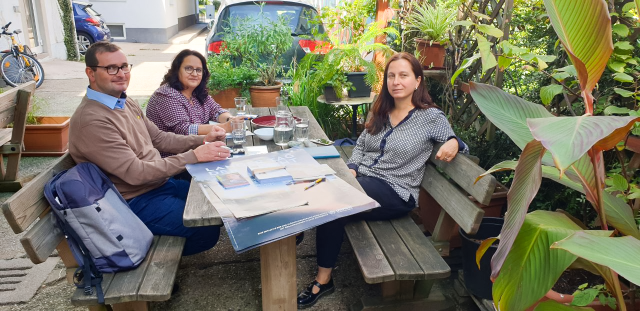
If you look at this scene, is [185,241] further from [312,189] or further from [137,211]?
[312,189]

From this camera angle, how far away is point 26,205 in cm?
179

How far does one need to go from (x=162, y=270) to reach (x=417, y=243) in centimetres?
123

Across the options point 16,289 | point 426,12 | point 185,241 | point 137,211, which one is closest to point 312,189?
point 185,241

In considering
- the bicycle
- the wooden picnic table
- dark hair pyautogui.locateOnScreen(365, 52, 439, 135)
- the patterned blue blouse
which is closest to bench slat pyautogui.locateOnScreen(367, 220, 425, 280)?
the patterned blue blouse

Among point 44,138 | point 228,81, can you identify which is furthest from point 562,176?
point 44,138

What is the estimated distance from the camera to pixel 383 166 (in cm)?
272

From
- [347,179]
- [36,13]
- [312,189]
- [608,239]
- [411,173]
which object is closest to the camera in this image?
[608,239]

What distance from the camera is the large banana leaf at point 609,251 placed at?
0.97 m

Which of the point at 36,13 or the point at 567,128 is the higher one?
the point at 567,128

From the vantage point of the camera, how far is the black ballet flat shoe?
2547 millimetres

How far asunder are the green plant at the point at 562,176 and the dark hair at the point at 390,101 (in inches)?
49.8

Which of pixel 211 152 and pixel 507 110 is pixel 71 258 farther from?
pixel 507 110

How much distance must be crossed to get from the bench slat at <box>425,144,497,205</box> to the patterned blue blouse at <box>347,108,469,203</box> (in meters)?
0.09

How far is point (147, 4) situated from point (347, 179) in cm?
1573
